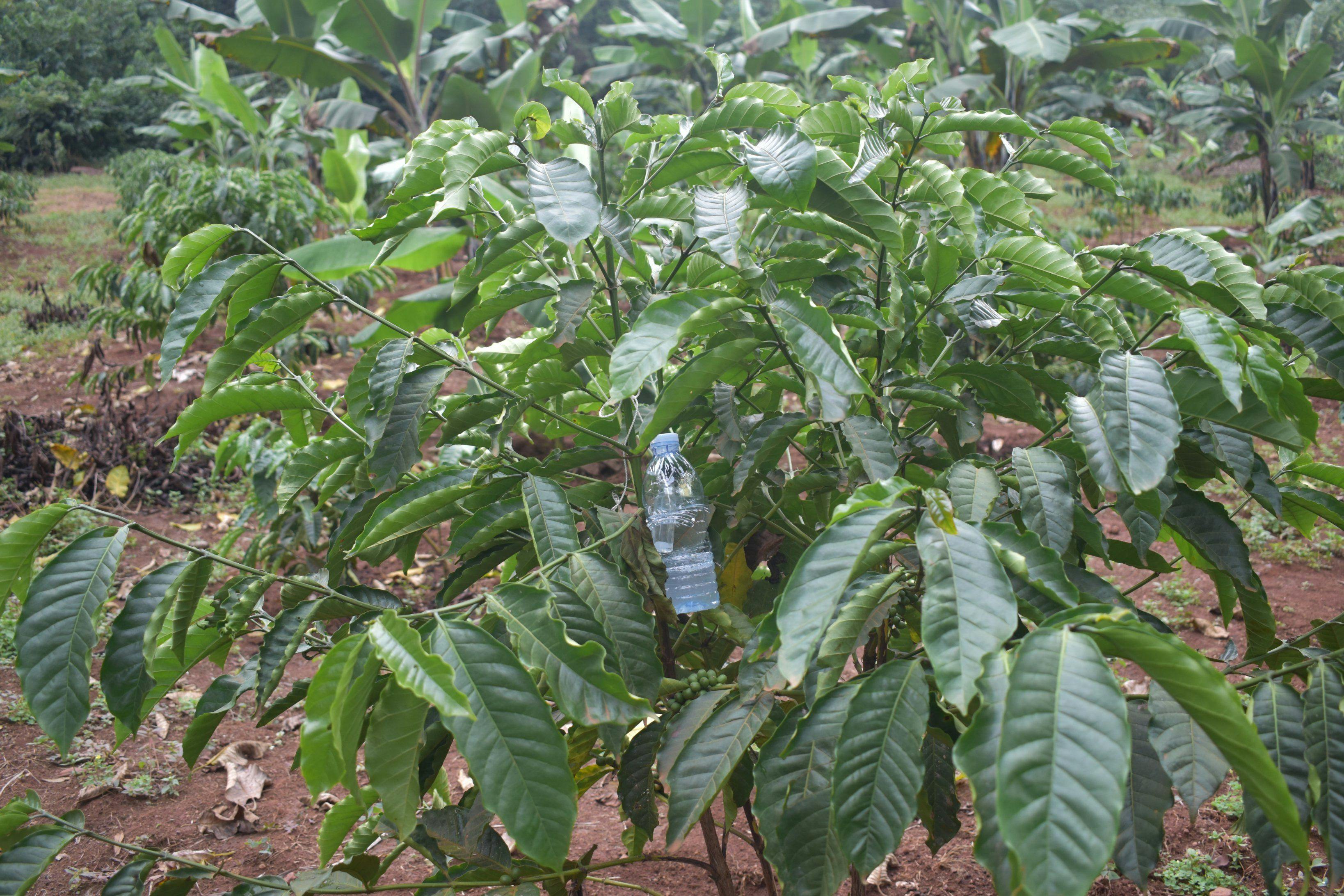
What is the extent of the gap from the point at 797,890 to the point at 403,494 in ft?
2.19

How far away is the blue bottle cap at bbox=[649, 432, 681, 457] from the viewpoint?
4.35 ft

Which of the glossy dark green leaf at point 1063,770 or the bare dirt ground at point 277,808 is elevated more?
the glossy dark green leaf at point 1063,770

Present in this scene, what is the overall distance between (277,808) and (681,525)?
1.82m

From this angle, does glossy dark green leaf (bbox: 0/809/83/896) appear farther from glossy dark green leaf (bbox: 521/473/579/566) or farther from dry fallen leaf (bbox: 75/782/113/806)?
dry fallen leaf (bbox: 75/782/113/806)

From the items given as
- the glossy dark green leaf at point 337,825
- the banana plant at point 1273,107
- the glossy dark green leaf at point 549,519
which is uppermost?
the glossy dark green leaf at point 549,519

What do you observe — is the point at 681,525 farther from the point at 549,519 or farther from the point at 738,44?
the point at 738,44

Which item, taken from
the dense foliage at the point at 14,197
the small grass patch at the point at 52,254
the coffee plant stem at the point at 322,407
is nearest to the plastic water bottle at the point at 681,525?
the coffee plant stem at the point at 322,407

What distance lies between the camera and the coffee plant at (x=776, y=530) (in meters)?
0.81

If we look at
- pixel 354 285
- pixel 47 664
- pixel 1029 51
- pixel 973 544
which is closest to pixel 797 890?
pixel 973 544

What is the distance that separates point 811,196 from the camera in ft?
4.07

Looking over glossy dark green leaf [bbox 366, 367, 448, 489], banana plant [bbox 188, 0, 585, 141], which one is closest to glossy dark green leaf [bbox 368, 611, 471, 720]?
glossy dark green leaf [bbox 366, 367, 448, 489]

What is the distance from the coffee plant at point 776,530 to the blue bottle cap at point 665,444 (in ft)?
0.15

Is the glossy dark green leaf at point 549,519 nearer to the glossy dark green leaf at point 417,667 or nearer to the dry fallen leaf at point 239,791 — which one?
the glossy dark green leaf at point 417,667

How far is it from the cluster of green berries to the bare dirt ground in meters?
0.73
